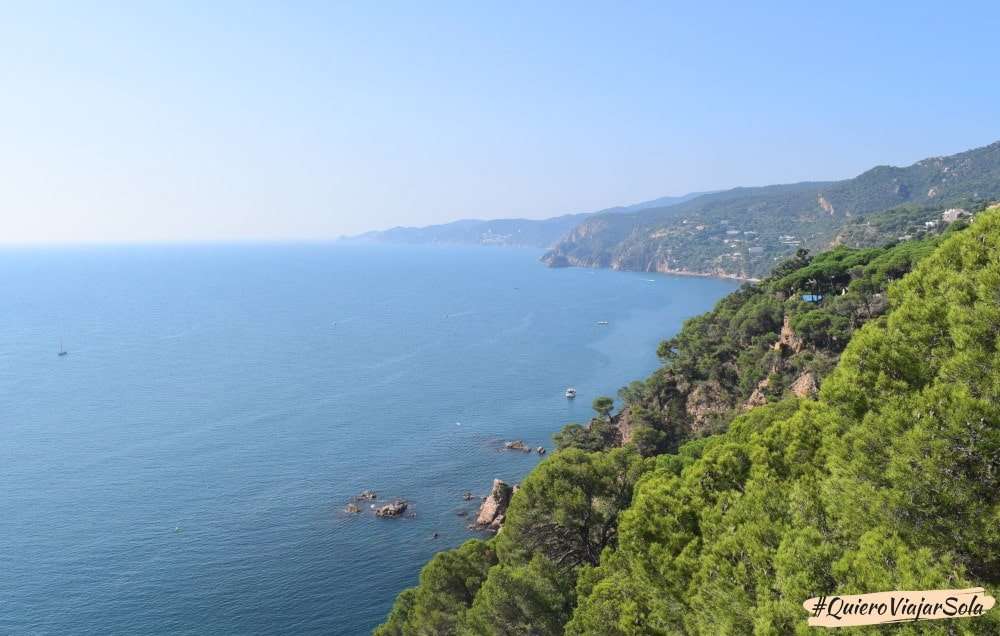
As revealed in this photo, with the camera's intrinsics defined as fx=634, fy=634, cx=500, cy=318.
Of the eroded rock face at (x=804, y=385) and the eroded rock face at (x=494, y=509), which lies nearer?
the eroded rock face at (x=804, y=385)

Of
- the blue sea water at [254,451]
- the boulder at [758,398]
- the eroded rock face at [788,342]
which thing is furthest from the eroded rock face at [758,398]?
the blue sea water at [254,451]

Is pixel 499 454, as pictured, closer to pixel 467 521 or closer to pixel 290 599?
pixel 467 521

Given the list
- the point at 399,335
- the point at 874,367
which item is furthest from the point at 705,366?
the point at 399,335

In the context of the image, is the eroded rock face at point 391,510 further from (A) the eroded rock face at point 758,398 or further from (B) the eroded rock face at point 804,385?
(B) the eroded rock face at point 804,385

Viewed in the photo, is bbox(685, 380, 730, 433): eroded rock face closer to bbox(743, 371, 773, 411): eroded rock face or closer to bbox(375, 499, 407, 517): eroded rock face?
bbox(743, 371, 773, 411): eroded rock face

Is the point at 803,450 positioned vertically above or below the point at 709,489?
above

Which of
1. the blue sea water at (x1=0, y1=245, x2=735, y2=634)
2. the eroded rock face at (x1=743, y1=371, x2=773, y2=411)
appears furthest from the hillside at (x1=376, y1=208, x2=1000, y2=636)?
the eroded rock face at (x1=743, y1=371, x2=773, y2=411)
